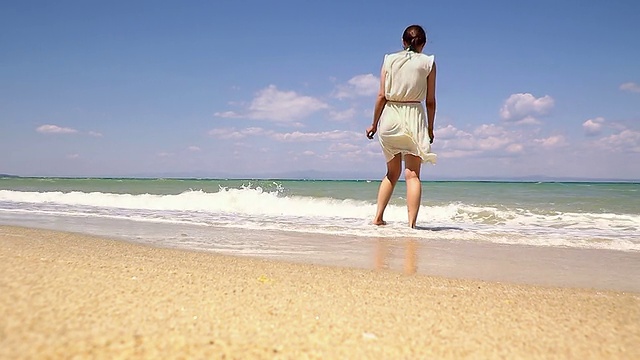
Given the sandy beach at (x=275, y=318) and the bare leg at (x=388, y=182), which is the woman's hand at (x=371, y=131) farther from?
the sandy beach at (x=275, y=318)

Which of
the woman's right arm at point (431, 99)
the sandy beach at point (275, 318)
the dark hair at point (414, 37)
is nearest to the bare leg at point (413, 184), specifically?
the woman's right arm at point (431, 99)

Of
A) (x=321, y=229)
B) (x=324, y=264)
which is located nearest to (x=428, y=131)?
(x=321, y=229)

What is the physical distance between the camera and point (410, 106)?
15.0 feet

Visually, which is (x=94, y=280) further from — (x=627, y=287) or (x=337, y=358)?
(x=627, y=287)

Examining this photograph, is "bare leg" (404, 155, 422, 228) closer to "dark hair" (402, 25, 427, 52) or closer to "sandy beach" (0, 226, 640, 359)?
"dark hair" (402, 25, 427, 52)

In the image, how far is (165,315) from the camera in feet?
4.07

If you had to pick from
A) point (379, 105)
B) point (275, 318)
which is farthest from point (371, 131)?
point (275, 318)

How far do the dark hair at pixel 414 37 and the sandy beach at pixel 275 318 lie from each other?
10.4 feet

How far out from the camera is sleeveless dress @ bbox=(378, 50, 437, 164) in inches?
175

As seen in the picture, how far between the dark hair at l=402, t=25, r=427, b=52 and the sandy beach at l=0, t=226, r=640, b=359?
10.4ft

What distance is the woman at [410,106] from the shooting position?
14.7 feet

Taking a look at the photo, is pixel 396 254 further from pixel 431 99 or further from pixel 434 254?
pixel 431 99

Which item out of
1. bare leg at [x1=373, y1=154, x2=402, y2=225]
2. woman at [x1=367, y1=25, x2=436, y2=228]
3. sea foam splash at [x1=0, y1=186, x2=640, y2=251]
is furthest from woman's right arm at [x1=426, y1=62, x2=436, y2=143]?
sea foam splash at [x1=0, y1=186, x2=640, y2=251]

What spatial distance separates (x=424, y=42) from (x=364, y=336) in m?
3.95
